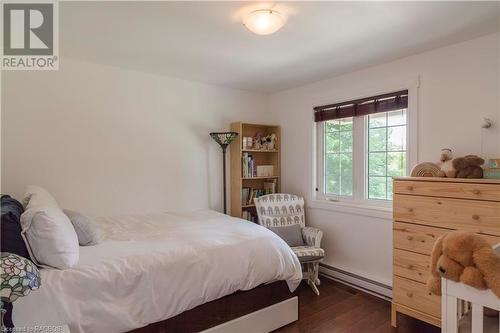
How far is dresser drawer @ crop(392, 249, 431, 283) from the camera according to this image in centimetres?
210

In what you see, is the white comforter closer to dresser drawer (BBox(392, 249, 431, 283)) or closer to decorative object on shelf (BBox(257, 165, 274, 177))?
dresser drawer (BBox(392, 249, 431, 283))

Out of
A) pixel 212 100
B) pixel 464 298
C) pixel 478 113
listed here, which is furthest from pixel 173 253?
pixel 478 113

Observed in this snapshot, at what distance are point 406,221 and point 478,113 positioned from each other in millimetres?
1047

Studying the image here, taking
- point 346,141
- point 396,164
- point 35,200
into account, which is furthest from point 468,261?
point 35,200

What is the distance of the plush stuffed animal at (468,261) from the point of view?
126 cm

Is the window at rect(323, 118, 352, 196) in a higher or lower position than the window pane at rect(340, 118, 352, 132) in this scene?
lower

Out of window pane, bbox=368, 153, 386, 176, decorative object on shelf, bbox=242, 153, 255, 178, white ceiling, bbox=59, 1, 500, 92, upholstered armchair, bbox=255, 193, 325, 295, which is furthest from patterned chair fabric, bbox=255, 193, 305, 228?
white ceiling, bbox=59, 1, 500, 92

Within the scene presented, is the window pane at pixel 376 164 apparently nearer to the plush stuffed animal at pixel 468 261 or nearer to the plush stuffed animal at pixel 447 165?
the plush stuffed animal at pixel 447 165

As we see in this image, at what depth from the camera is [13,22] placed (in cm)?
200

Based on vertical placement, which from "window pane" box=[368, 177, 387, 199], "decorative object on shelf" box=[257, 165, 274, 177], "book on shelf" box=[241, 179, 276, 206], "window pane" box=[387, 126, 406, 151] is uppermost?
"window pane" box=[387, 126, 406, 151]

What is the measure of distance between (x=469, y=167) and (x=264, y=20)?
68.9 inches

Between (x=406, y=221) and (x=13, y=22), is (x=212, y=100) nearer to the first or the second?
(x=13, y=22)

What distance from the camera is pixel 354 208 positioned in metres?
3.12

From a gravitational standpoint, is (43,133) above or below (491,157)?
above
